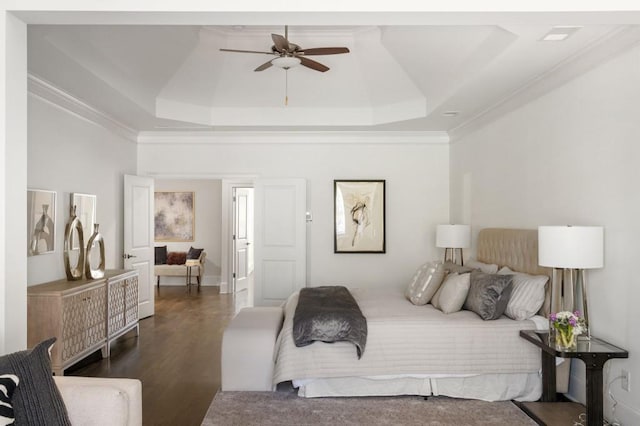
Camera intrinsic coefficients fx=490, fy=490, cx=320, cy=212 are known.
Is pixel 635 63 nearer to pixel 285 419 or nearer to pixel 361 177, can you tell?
pixel 285 419

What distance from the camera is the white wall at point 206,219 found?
1016 centimetres

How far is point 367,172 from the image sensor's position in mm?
7023

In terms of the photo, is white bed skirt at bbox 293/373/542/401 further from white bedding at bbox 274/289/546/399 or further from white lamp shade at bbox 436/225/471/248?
white lamp shade at bbox 436/225/471/248

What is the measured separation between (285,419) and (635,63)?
3.32 metres

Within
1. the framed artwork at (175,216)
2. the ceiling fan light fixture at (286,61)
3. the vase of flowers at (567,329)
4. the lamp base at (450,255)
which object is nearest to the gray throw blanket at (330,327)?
the vase of flowers at (567,329)

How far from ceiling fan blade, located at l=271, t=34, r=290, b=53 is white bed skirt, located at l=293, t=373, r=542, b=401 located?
2.67m

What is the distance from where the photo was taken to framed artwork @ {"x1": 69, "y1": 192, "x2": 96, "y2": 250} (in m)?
5.07

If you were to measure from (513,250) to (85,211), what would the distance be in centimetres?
446

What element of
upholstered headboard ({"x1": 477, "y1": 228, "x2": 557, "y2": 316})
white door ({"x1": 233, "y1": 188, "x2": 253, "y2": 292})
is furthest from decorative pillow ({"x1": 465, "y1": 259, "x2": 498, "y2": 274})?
white door ({"x1": 233, "y1": 188, "x2": 253, "y2": 292})

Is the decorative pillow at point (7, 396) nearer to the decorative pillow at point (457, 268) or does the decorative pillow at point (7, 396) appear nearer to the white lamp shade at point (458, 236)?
the decorative pillow at point (457, 268)

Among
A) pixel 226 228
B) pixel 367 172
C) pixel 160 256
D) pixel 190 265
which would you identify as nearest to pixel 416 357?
pixel 367 172

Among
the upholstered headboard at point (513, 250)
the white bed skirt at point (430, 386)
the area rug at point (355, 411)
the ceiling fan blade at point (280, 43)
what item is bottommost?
the area rug at point (355, 411)

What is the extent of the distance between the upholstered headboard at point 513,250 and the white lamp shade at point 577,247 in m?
0.76

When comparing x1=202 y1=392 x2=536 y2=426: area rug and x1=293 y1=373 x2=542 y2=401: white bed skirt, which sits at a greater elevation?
x1=293 y1=373 x2=542 y2=401: white bed skirt
